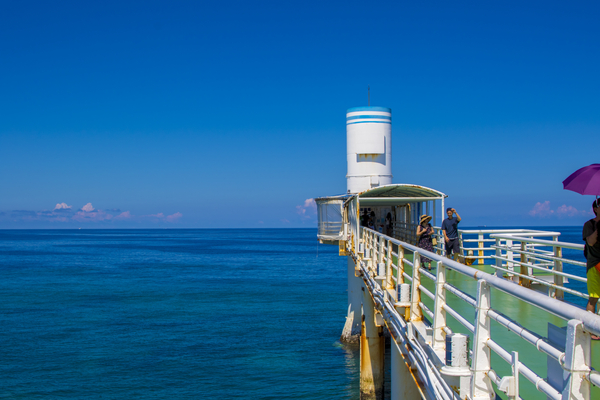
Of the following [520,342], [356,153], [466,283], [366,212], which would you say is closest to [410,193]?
[356,153]

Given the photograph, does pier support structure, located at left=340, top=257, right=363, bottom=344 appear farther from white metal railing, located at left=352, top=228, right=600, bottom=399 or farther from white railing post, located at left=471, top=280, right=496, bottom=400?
white railing post, located at left=471, top=280, right=496, bottom=400

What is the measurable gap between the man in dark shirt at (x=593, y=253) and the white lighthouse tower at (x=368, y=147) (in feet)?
59.7

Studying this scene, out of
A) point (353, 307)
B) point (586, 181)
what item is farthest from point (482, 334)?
point (353, 307)

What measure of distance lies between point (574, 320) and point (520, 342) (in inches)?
158

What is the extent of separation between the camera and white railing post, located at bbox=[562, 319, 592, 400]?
102 inches

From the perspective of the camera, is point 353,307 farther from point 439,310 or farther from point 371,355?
point 439,310

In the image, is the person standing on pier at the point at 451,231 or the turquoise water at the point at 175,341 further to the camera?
the turquoise water at the point at 175,341

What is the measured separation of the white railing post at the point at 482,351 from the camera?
12.9 feet

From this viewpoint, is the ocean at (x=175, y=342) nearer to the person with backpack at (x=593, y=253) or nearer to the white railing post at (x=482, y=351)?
the person with backpack at (x=593, y=253)

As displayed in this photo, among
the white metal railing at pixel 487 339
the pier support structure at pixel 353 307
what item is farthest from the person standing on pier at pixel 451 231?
the white metal railing at pixel 487 339

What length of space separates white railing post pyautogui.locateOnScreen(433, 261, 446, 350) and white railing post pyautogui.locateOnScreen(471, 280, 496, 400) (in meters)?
1.20

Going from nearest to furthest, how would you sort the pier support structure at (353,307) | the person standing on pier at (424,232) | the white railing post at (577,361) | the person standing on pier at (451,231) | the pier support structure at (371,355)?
1. the white railing post at (577,361)
2. the person standing on pier at (424,232)
3. the person standing on pier at (451,231)
4. the pier support structure at (371,355)
5. the pier support structure at (353,307)

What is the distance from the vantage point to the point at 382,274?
33.5 ft

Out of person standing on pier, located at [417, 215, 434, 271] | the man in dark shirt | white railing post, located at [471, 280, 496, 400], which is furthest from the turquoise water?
white railing post, located at [471, 280, 496, 400]
